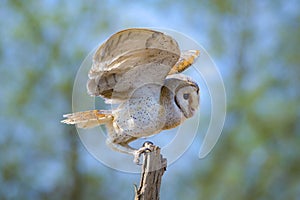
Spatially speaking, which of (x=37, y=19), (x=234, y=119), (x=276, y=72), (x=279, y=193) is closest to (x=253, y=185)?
(x=279, y=193)

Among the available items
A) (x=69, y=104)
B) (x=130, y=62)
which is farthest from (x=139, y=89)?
(x=69, y=104)

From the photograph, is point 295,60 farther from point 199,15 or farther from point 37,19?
point 37,19

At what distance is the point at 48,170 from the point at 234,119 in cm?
104

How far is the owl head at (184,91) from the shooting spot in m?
0.83

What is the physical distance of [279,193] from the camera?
2957 mm

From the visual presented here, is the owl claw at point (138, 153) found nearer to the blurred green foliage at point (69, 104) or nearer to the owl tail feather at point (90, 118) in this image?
the owl tail feather at point (90, 118)

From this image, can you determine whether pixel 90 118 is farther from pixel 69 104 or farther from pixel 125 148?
pixel 69 104

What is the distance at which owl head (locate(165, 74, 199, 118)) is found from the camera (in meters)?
0.83

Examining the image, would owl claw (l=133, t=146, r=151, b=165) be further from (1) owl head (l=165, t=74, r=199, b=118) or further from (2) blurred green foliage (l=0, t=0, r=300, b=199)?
(2) blurred green foliage (l=0, t=0, r=300, b=199)

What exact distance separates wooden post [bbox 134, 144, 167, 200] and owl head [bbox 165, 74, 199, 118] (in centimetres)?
7

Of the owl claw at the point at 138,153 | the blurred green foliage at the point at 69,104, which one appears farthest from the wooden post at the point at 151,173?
the blurred green foliage at the point at 69,104

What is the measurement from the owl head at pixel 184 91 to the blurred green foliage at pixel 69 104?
2.00 metres

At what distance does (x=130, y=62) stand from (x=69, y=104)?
A: 210 centimetres

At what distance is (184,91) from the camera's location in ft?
2.74
